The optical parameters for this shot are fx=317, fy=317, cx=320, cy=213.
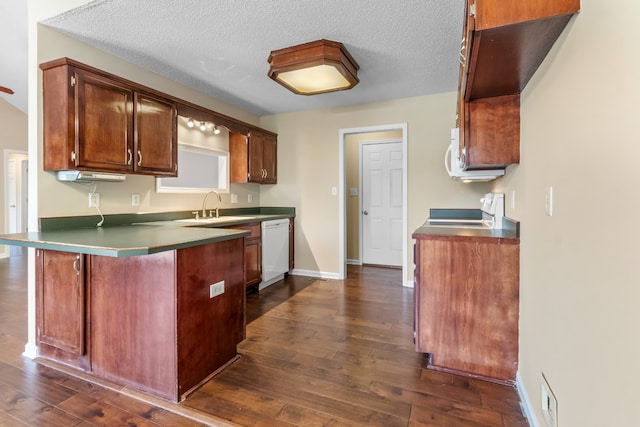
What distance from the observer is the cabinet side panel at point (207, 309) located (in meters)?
1.74

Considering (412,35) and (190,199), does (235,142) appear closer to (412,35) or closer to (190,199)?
(190,199)

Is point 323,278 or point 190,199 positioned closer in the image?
point 190,199

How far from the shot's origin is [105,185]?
2623 mm

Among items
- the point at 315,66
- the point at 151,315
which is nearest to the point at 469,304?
the point at 151,315

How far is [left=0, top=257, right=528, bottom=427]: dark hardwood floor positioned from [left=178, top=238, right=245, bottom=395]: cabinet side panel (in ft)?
0.39

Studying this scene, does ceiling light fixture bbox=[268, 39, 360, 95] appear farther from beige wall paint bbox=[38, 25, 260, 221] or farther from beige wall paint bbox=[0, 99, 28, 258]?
beige wall paint bbox=[0, 99, 28, 258]

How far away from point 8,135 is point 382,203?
256 inches

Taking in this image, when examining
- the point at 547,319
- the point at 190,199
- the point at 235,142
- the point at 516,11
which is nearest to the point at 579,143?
the point at 516,11

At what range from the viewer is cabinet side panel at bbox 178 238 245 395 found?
1.74 m

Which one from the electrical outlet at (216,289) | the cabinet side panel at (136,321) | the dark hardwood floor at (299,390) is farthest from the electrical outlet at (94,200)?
the electrical outlet at (216,289)

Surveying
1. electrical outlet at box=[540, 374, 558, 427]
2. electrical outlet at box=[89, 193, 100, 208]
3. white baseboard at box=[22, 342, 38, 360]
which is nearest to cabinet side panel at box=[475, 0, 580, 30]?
electrical outlet at box=[540, 374, 558, 427]

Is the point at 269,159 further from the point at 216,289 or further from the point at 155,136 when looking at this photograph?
the point at 216,289

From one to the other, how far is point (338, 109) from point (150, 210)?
8.67 ft

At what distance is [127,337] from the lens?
1821mm
